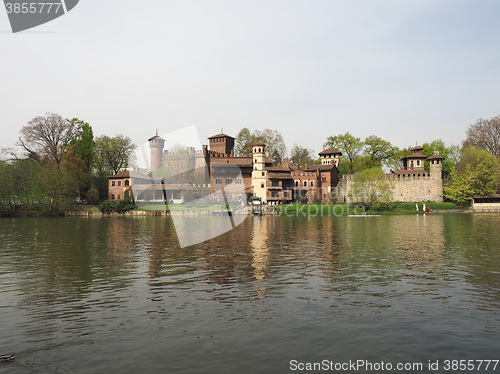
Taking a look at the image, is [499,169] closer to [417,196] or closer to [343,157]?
[417,196]

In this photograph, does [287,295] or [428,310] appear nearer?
[428,310]

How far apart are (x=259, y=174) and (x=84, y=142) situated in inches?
1526

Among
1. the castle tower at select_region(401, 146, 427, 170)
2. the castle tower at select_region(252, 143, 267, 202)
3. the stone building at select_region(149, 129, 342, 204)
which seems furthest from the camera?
the castle tower at select_region(401, 146, 427, 170)

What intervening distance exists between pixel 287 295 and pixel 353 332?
3675mm

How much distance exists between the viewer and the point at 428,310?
11.0 meters

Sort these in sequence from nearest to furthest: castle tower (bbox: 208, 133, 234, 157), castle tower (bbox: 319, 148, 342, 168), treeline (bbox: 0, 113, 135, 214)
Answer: treeline (bbox: 0, 113, 135, 214) → castle tower (bbox: 319, 148, 342, 168) → castle tower (bbox: 208, 133, 234, 157)

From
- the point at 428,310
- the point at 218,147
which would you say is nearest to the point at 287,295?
the point at 428,310

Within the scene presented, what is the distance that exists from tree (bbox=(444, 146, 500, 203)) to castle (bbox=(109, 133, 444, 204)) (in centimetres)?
775

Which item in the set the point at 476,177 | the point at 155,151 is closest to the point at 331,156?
the point at 476,177

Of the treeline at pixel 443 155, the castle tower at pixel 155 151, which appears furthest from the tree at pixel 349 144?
the castle tower at pixel 155 151

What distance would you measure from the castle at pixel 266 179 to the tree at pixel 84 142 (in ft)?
23.0

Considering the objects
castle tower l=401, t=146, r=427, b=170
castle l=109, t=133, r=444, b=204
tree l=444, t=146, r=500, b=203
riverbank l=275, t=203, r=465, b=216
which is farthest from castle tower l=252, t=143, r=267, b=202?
tree l=444, t=146, r=500, b=203

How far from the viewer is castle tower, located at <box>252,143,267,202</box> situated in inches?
3388

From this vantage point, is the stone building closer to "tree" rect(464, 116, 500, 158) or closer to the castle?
A: the castle
